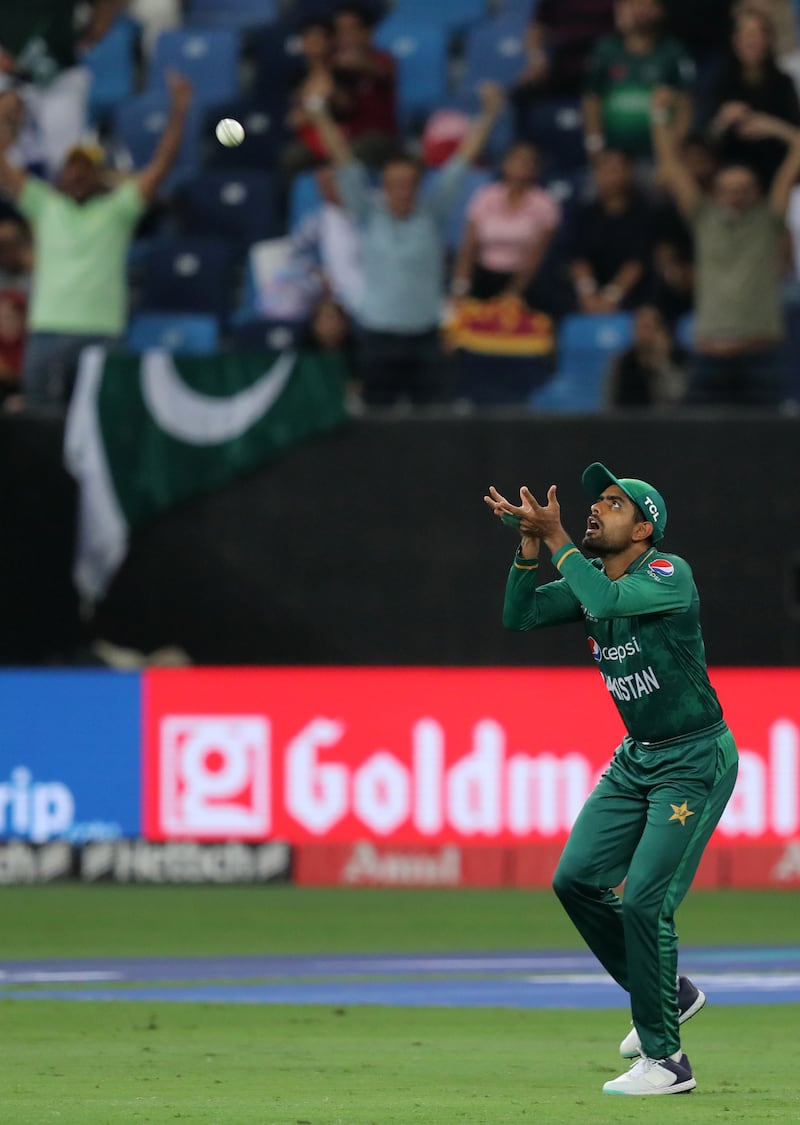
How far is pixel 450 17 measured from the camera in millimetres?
21094

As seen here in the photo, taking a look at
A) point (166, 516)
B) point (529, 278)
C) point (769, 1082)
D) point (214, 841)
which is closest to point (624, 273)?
point (529, 278)

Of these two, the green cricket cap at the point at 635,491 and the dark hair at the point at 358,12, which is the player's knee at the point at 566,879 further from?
the dark hair at the point at 358,12

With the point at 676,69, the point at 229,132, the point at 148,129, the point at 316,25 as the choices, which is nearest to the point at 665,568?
the point at 229,132

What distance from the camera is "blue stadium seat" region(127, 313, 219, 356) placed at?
17906 mm

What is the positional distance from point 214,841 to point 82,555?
221 cm

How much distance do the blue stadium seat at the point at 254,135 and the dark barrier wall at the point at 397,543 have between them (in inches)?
179

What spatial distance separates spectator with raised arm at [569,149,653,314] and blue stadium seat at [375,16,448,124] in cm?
368

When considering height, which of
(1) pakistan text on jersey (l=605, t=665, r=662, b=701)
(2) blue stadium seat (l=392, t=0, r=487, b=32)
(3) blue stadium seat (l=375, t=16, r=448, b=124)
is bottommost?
(1) pakistan text on jersey (l=605, t=665, r=662, b=701)

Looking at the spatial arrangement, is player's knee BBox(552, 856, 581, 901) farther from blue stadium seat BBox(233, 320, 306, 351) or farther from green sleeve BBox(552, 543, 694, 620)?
blue stadium seat BBox(233, 320, 306, 351)

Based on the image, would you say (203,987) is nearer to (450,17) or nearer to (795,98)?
(795,98)

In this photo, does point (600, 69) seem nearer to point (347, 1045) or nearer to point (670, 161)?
point (670, 161)

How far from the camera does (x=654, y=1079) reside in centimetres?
776

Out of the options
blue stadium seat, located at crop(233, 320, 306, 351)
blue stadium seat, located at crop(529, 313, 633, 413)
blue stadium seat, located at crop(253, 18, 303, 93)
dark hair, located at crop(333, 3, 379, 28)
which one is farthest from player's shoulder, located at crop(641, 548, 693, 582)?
blue stadium seat, located at crop(253, 18, 303, 93)

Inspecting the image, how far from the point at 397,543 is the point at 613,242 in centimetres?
290
